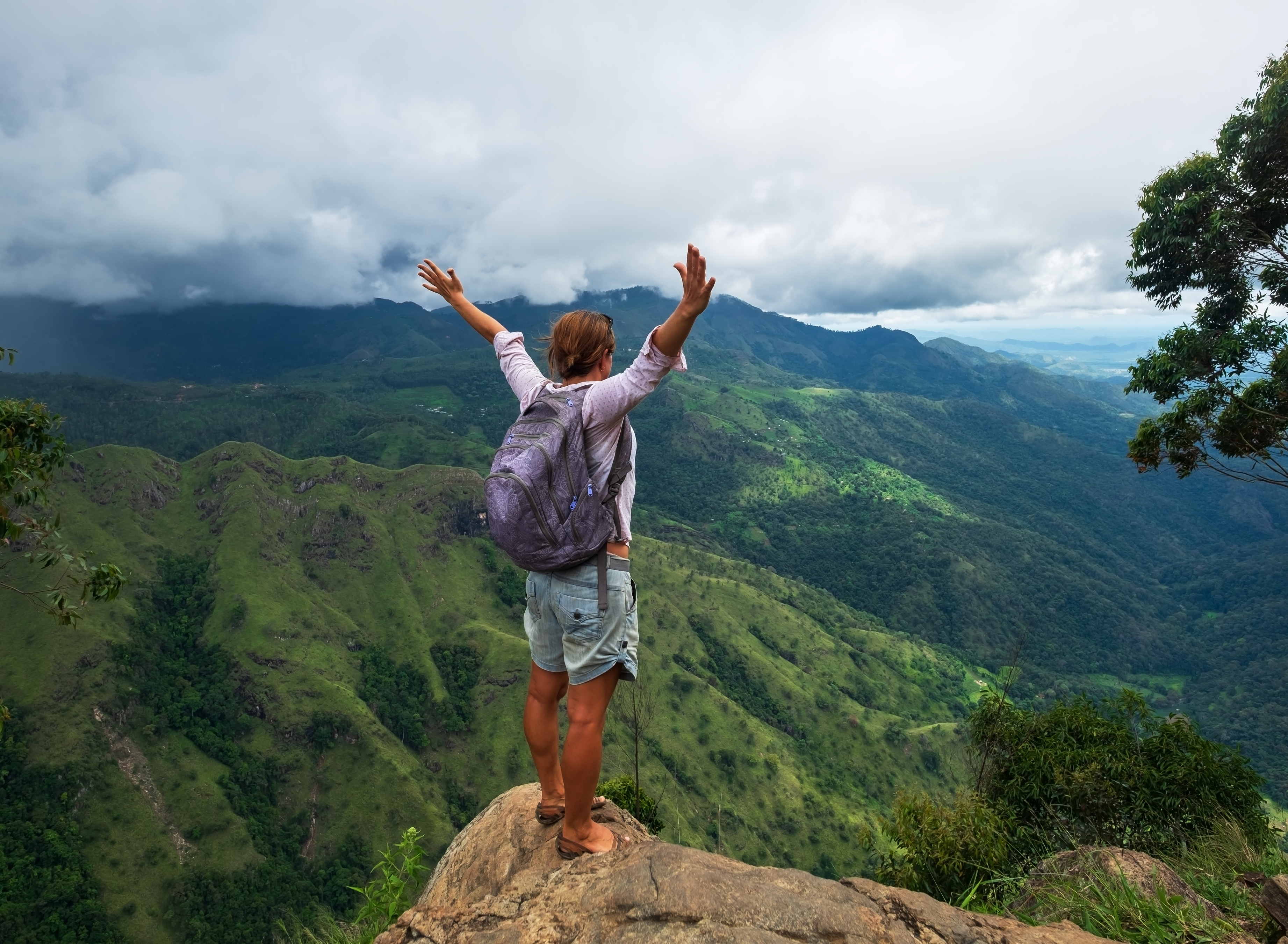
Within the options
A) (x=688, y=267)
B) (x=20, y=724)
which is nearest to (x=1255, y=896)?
(x=688, y=267)

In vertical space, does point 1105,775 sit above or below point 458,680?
above

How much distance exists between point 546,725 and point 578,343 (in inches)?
107

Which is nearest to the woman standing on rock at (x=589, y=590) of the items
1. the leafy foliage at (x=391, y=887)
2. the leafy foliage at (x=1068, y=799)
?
the leafy foliage at (x=391, y=887)

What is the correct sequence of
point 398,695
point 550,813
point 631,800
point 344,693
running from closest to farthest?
point 550,813, point 631,800, point 344,693, point 398,695

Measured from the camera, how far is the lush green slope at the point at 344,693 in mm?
80062

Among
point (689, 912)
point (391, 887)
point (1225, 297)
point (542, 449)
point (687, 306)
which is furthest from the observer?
point (1225, 297)

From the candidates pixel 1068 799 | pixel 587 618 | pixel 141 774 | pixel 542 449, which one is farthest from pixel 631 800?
pixel 141 774

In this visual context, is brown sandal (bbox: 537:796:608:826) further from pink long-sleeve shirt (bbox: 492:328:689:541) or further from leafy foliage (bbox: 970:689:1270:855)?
leafy foliage (bbox: 970:689:1270:855)

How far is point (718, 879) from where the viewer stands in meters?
3.81

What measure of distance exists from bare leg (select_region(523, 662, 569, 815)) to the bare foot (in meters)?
0.19

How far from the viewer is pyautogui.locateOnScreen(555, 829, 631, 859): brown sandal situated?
432cm

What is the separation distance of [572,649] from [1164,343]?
38.8 feet

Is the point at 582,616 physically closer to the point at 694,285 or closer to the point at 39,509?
the point at 694,285

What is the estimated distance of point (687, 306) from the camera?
9.91 feet
